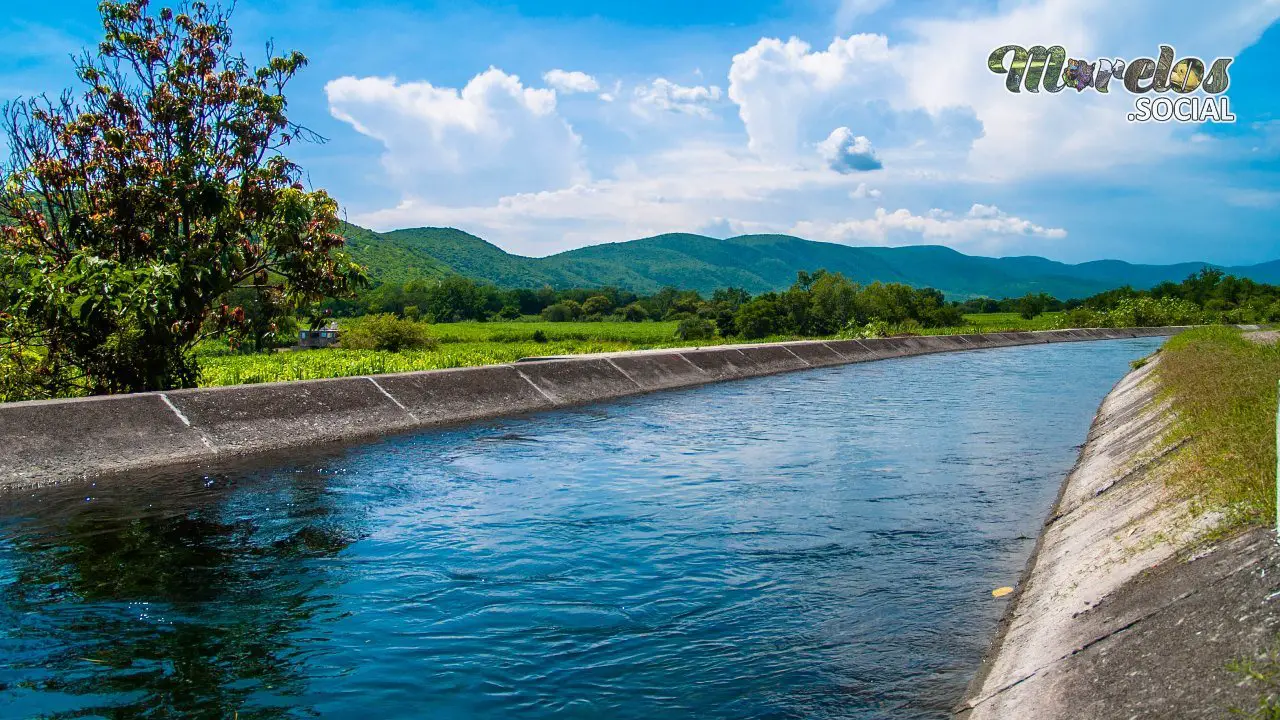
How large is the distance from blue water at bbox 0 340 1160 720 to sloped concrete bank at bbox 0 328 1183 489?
0.73 metres

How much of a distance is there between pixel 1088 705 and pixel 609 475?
6309mm

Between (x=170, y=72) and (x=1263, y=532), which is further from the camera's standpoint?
(x=170, y=72)

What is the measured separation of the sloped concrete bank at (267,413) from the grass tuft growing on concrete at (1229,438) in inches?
340

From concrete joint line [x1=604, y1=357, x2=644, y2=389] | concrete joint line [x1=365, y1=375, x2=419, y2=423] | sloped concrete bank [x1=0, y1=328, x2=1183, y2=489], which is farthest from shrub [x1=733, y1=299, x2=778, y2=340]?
concrete joint line [x1=365, y1=375, x2=419, y2=423]

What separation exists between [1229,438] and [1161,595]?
2423 mm

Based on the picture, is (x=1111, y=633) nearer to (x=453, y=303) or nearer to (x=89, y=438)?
(x=89, y=438)

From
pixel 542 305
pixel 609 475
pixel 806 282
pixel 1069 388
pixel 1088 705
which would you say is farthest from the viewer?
pixel 542 305

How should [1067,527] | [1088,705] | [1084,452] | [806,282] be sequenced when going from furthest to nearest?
1. [806,282]
2. [1084,452]
3. [1067,527]
4. [1088,705]

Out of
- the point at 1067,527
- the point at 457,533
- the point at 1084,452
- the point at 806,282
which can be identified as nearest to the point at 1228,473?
the point at 1067,527

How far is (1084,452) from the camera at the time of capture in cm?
1030

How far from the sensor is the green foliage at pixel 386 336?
28953 millimetres

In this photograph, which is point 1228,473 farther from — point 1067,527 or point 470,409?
point 470,409

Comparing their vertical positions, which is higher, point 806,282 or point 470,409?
point 806,282

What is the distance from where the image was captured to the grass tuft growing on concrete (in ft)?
13.2
